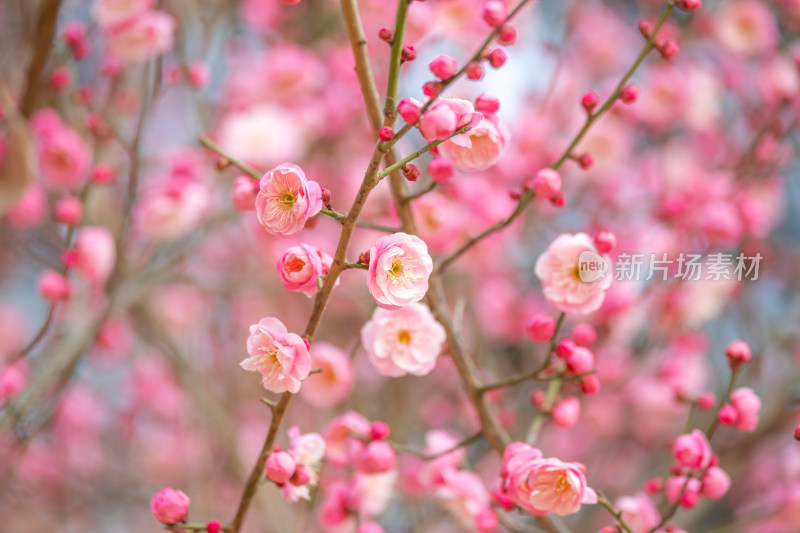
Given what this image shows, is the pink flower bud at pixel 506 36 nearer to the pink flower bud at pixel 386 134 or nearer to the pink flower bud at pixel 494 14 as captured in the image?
the pink flower bud at pixel 494 14

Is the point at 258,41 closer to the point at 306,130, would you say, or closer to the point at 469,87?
the point at 306,130

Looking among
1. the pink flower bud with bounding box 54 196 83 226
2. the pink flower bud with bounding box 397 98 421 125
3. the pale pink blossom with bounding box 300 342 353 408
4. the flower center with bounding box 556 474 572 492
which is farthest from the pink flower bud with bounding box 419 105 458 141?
the pink flower bud with bounding box 54 196 83 226

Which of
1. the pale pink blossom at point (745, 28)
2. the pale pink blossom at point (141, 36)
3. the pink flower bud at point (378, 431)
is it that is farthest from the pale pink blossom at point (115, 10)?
the pale pink blossom at point (745, 28)

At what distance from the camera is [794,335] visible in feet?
4.38

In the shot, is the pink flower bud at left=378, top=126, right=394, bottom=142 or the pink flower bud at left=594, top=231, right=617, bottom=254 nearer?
the pink flower bud at left=378, top=126, right=394, bottom=142

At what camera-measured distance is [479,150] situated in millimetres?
613

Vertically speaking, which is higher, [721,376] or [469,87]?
[469,87]

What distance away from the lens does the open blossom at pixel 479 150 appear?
60 centimetres

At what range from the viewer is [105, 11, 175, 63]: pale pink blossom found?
1.01 metres

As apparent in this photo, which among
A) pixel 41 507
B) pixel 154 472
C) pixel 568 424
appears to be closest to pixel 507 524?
pixel 568 424

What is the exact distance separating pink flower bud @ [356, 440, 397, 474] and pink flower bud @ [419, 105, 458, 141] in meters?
0.34

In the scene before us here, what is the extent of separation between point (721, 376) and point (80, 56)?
4.52 feet

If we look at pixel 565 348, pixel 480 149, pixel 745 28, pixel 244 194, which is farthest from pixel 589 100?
→ pixel 745 28

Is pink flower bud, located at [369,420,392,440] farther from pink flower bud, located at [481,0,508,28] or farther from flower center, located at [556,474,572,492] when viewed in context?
pink flower bud, located at [481,0,508,28]
